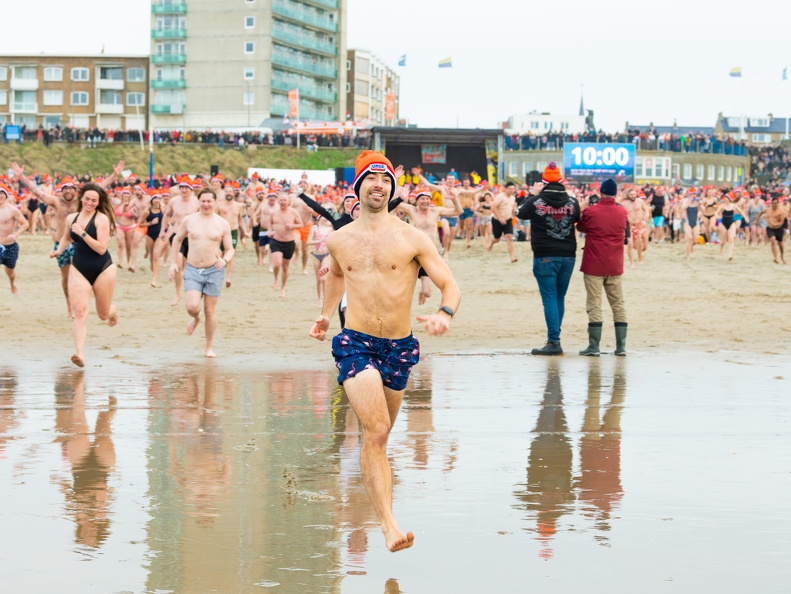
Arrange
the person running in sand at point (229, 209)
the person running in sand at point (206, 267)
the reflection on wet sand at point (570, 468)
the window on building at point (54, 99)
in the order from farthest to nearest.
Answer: the window on building at point (54, 99) → the person running in sand at point (229, 209) → the person running in sand at point (206, 267) → the reflection on wet sand at point (570, 468)

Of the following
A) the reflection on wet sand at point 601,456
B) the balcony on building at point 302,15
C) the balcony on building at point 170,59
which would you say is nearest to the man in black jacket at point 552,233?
the reflection on wet sand at point 601,456

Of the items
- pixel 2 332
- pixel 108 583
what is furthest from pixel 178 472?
pixel 2 332

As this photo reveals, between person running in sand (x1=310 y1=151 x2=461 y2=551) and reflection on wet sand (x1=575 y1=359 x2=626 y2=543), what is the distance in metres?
1.09

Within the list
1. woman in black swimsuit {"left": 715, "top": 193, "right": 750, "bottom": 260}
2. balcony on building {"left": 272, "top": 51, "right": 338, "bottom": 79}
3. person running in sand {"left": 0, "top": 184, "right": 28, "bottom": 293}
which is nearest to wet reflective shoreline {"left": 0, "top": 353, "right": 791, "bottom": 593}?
person running in sand {"left": 0, "top": 184, "right": 28, "bottom": 293}

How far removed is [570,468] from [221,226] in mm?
6719

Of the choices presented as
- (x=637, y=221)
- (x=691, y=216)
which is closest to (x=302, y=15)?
(x=691, y=216)

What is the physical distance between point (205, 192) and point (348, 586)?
883 centimetres

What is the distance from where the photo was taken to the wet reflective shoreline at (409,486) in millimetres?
5312

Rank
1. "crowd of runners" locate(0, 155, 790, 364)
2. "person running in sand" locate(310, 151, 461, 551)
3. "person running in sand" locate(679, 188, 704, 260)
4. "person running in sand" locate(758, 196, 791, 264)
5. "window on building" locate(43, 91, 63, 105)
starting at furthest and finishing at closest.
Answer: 1. "window on building" locate(43, 91, 63, 105)
2. "person running in sand" locate(679, 188, 704, 260)
3. "person running in sand" locate(758, 196, 791, 264)
4. "crowd of runners" locate(0, 155, 790, 364)
5. "person running in sand" locate(310, 151, 461, 551)

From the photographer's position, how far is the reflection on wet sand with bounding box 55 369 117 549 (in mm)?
6062

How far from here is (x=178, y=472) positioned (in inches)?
287

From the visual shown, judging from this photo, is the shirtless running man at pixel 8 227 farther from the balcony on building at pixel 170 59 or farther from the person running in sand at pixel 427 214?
the balcony on building at pixel 170 59

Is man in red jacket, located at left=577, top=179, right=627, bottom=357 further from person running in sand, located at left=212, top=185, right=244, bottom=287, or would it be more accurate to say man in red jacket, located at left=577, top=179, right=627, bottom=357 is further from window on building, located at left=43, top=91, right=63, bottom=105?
window on building, located at left=43, top=91, right=63, bottom=105

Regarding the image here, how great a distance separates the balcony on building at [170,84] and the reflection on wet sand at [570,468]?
103686 mm
